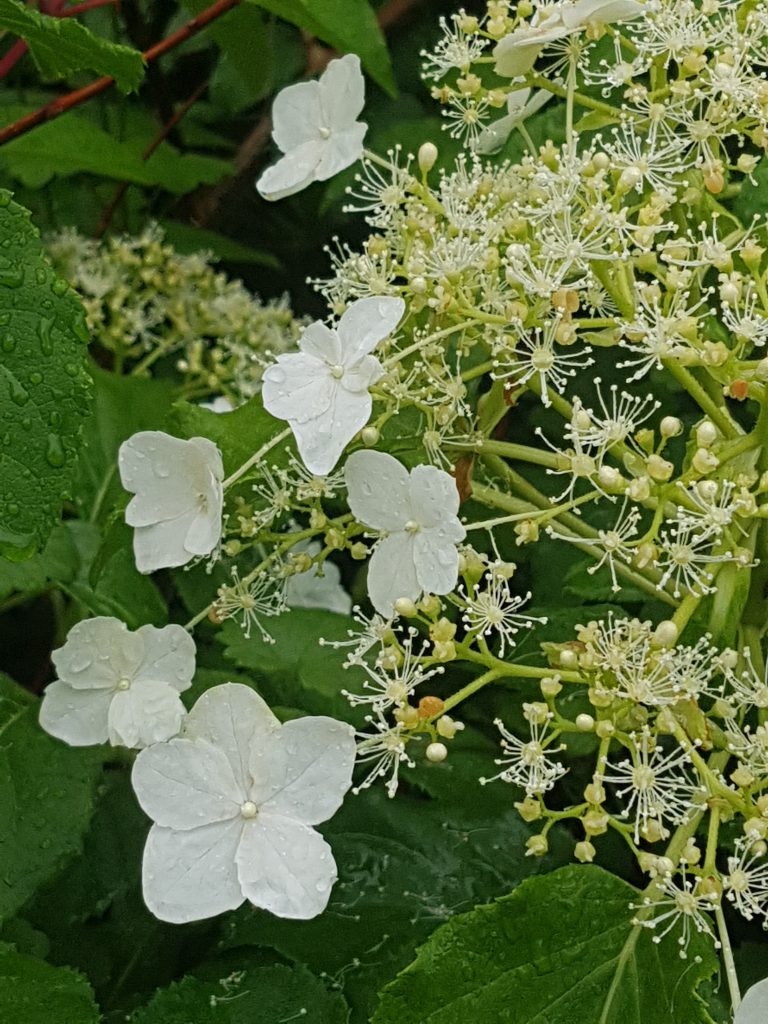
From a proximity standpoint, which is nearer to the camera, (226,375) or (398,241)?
(398,241)

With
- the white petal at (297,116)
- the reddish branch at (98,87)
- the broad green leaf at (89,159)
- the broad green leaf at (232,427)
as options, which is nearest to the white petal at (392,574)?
the broad green leaf at (232,427)

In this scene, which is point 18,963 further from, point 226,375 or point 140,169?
point 140,169

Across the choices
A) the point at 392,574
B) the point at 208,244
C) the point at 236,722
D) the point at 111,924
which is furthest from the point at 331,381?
the point at 208,244

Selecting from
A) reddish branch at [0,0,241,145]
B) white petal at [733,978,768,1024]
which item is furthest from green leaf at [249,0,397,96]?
white petal at [733,978,768,1024]

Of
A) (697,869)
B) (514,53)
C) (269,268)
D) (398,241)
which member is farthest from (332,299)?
(269,268)

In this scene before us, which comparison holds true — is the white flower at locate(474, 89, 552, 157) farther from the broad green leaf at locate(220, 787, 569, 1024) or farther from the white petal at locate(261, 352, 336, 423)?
the broad green leaf at locate(220, 787, 569, 1024)

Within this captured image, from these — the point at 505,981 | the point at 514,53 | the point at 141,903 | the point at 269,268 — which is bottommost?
the point at 141,903
